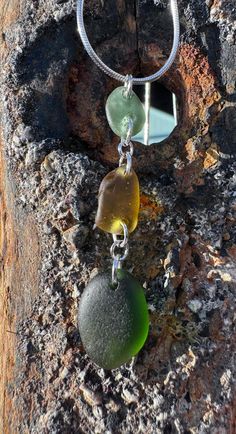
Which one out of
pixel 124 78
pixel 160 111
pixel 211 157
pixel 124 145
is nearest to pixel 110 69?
pixel 124 78

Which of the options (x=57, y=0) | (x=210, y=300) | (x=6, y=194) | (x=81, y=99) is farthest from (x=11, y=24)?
(x=210, y=300)

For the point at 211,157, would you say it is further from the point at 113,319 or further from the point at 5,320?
the point at 5,320

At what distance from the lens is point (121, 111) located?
1.28 meters

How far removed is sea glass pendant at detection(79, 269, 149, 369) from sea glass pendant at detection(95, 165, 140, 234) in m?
0.10

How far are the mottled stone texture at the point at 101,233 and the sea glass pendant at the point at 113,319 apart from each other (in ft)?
0.17

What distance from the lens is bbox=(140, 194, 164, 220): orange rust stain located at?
4.16 feet

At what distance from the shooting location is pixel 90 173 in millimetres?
1262

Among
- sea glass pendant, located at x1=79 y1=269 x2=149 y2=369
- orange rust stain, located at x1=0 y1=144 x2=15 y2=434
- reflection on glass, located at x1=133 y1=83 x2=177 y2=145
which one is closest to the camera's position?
sea glass pendant, located at x1=79 y1=269 x2=149 y2=369

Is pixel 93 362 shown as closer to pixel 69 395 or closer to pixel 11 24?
pixel 69 395

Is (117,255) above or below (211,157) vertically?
below

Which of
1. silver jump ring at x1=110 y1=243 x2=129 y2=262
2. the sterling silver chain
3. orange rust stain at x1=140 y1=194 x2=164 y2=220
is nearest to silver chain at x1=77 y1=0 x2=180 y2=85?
the sterling silver chain

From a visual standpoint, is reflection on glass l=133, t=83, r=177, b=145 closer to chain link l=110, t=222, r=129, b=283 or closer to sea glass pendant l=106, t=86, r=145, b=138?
sea glass pendant l=106, t=86, r=145, b=138

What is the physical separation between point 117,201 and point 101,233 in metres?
0.10

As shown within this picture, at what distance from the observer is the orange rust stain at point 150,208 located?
4.16 feet
